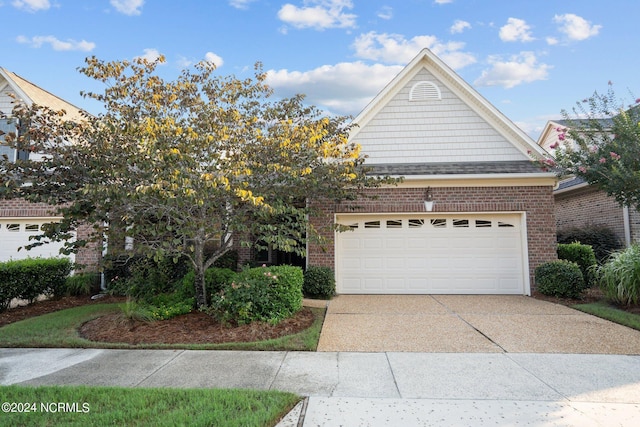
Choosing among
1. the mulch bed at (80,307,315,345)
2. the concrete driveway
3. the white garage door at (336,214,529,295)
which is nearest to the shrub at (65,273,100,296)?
the mulch bed at (80,307,315,345)

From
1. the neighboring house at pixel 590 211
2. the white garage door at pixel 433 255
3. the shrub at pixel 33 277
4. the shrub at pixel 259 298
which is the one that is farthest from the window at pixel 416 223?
the shrub at pixel 33 277

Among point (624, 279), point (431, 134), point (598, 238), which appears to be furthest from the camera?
point (598, 238)

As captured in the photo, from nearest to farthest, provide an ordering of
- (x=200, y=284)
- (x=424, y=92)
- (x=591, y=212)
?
1. (x=200, y=284)
2. (x=424, y=92)
3. (x=591, y=212)

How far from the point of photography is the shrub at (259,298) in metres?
6.67

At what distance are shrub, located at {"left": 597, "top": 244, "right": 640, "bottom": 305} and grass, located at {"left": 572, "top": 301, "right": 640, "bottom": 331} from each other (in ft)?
1.00

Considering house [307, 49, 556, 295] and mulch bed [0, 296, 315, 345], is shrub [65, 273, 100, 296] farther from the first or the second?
house [307, 49, 556, 295]

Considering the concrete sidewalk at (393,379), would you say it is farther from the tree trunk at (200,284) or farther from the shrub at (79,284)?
the shrub at (79,284)

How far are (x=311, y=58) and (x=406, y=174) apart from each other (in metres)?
4.82

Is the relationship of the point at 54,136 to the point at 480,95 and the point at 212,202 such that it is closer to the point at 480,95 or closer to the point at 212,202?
the point at 212,202

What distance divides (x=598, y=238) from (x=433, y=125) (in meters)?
7.06

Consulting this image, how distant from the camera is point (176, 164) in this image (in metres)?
6.15

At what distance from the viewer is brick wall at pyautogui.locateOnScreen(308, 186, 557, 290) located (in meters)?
10.2

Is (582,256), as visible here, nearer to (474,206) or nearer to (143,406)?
(474,206)

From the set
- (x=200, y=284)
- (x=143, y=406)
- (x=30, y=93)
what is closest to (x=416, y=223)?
(x=200, y=284)
